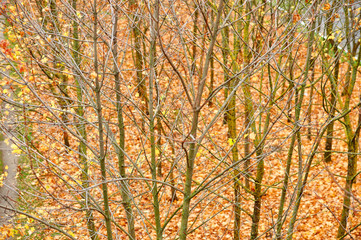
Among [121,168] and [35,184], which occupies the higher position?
[35,184]

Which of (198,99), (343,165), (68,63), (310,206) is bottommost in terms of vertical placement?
(198,99)

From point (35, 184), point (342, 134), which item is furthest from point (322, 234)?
point (35, 184)

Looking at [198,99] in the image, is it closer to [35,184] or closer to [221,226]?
[221,226]

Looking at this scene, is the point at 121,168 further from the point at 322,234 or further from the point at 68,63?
the point at 322,234

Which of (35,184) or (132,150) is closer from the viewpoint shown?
(35,184)

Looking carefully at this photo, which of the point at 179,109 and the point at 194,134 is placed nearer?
the point at 194,134

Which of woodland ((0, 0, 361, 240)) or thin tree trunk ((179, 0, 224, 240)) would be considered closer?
thin tree trunk ((179, 0, 224, 240))

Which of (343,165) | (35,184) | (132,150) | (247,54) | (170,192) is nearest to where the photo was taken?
(247,54)

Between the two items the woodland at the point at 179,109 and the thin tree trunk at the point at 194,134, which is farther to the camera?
the woodland at the point at 179,109

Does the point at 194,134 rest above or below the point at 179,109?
below

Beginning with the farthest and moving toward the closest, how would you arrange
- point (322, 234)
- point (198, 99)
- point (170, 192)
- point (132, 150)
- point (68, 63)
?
point (132, 150)
point (170, 192)
point (322, 234)
point (68, 63)
point (198, 99)

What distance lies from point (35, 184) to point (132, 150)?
11.7 feet

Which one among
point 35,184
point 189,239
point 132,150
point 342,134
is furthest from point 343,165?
point 35,184

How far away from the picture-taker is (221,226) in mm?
9078
